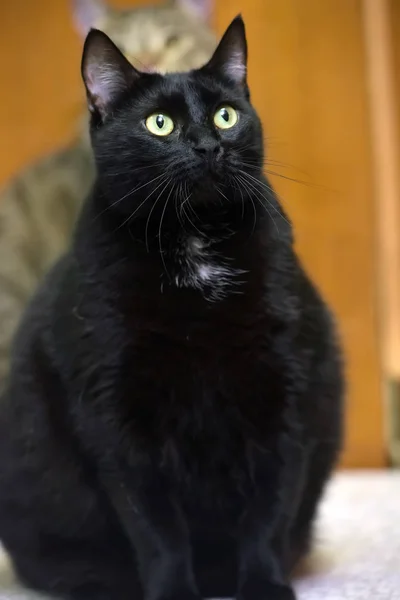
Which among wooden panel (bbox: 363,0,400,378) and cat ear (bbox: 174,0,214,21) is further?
cat ear (bbox: 174,0,214,21)

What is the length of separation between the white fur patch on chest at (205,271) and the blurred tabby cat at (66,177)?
2.38 feet

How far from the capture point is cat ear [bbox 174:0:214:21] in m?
1.79

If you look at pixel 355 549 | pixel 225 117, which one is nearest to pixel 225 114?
pixel 225 117

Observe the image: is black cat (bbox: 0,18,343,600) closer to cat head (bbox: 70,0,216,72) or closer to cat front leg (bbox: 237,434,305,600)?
cat front leg (bbox: 237,434,305,600)

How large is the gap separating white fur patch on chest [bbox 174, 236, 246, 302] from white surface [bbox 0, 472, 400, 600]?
0.35m

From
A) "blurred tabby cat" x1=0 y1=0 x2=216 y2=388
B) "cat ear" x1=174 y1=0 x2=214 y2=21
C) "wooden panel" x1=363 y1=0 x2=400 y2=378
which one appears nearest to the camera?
"blurred tabby cat" x1=0 y1=0 x2=216 y2=388

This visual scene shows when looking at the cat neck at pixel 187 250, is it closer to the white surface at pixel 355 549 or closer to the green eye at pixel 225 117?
the green eye at pixel 225 117

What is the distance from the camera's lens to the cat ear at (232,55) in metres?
0.86

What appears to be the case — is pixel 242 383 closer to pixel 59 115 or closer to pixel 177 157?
pixel 177 157

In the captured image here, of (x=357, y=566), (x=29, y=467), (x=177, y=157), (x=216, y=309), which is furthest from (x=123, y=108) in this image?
(x=357, y=566)

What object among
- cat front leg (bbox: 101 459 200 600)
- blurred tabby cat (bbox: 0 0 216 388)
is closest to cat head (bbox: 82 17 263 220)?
cat front leg (bbox: 101 459 200 600)

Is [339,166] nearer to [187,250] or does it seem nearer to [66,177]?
[66,177]

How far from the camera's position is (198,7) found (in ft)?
5.95

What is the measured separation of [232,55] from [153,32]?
908 millimetres
